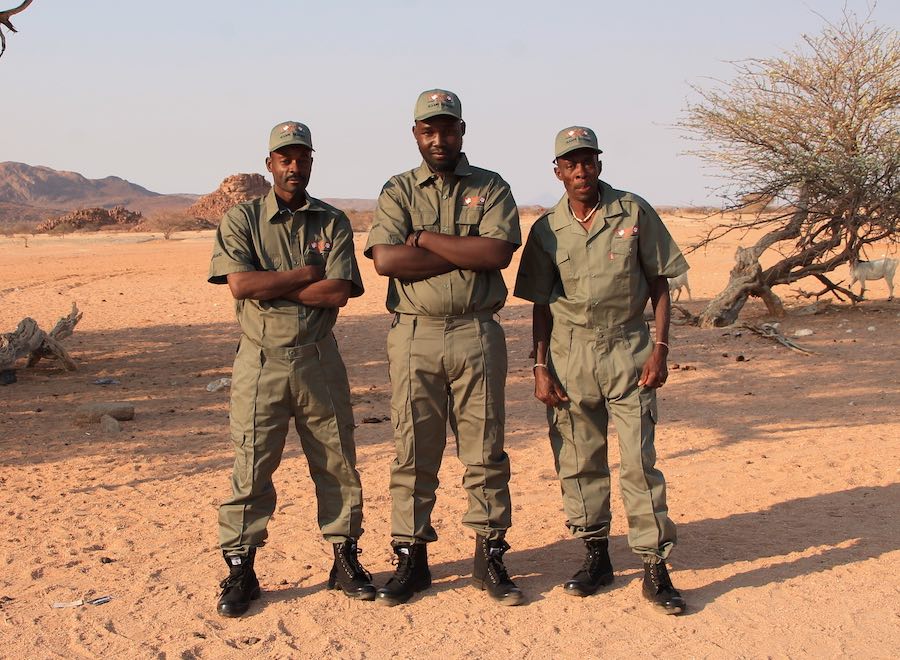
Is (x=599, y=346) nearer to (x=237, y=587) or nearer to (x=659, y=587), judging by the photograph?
(x=659, y=587)

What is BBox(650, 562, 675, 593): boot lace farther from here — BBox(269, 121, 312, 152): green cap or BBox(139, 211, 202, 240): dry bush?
BBox(139, 211, 202, 240): dry bush

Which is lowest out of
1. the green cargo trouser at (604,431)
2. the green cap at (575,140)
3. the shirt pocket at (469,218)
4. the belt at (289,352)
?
the green cargo trouser at (604,431)

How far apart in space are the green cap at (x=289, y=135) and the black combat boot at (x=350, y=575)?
1.72 metres

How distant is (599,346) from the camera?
419cm

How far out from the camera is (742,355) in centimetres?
1059

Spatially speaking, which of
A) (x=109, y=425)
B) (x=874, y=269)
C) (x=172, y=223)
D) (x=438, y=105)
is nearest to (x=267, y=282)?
(x=438, y=105)

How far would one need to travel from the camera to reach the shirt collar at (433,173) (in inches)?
165

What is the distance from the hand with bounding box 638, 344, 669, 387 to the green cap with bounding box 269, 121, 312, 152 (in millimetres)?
1703

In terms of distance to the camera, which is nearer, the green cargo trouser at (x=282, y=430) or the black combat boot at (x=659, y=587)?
the black combat boot at (x=659, y=587)

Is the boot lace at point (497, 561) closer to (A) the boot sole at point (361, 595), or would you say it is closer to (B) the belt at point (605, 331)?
(A) the boot sole at point (361, 595)

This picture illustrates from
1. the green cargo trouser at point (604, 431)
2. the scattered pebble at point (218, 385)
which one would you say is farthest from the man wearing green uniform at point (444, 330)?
the scattered pebble at point (218, 385)

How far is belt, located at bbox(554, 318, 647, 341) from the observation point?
13.8ft

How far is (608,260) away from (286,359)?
4.66 ft

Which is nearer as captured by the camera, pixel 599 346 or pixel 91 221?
pixel 599 346
